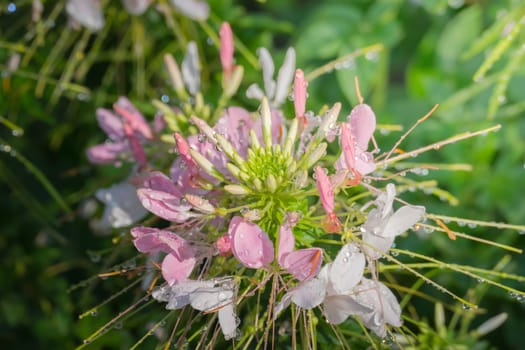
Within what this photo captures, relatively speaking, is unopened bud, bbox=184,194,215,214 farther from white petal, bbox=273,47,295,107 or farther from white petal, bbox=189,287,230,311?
white petal, bbox=273,47,295,107

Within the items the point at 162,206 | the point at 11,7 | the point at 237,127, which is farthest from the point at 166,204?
the point at 11,7

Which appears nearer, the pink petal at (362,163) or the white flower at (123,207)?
the pink petal at (362,163)

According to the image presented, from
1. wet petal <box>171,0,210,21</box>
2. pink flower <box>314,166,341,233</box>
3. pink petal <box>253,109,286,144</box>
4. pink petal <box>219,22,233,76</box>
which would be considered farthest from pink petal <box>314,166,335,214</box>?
wet petal <box>171,0,210,21</box>

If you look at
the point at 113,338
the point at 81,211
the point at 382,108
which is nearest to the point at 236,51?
the point at 382,108

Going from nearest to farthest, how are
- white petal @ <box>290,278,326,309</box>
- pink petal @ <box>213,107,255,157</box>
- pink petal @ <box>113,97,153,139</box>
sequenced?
white petal @ <box>290,278,326,309</box>, pink petal @ <box>213,107,255,157</box>, pink petal @ <box>113,97,153,139</box>

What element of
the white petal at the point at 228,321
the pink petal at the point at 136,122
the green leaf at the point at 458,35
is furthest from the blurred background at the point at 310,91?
the white petal at the point at 228,321

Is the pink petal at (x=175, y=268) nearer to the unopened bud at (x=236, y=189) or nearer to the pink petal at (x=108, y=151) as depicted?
the unopened bud at (x=236, y=189)

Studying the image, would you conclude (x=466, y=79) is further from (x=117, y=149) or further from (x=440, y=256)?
(x=117, y=149)
